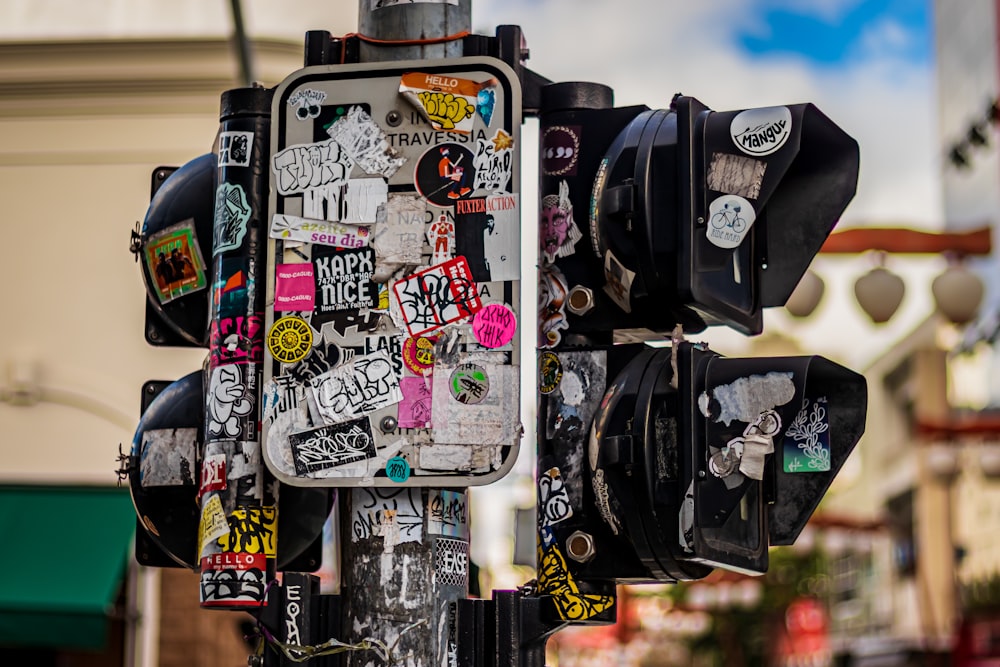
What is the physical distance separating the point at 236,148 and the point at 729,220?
1.19 metres

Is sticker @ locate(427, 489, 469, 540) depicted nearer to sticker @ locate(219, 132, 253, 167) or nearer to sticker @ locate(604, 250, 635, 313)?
sticker @ locate(604, 250, 635, 313)

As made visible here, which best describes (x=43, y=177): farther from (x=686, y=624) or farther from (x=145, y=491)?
(x=686, y=624)

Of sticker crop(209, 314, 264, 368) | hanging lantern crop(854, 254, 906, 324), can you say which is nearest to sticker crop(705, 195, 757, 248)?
sticker crop(209, 314, 264, 368)

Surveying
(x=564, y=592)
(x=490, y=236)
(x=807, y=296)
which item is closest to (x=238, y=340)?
(x=490, y=236)

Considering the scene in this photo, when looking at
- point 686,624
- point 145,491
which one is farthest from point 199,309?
point 686,624

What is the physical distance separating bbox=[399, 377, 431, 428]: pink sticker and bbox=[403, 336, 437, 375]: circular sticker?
0.02 metres

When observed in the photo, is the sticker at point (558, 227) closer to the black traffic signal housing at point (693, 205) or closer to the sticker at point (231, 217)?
the black traffic signal housing at point (693, 205)

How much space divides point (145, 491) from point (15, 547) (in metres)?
9.02

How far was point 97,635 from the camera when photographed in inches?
442

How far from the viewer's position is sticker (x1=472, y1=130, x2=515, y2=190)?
3332 mm

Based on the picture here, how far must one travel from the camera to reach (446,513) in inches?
132

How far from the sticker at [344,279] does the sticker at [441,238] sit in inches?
5.5

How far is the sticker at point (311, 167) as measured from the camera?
3398 millimetres

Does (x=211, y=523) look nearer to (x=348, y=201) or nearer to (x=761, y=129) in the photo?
(x=348, y=201)
